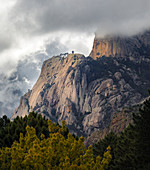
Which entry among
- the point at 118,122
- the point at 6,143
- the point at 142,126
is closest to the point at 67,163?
the point at 142,126

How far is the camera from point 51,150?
84.1ft

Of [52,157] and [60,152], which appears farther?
[60,152]

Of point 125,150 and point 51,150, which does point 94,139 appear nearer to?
point 125,150

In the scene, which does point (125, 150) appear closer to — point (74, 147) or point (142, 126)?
point (142, 126)

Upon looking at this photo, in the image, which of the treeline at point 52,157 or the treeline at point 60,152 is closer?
the treeline at point 52,157

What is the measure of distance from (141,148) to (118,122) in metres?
124

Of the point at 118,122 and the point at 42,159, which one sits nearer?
the point at 42,159

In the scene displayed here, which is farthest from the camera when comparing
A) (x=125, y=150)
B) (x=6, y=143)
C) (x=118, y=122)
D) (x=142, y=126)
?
(x=118, y=122)

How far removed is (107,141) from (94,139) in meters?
107

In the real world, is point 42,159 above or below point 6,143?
below

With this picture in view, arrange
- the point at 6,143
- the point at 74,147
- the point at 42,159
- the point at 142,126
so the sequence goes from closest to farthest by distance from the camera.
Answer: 1. the point at 42,159
2. the point at 74,147
3. the point at 142,126
4. the point at 6,143

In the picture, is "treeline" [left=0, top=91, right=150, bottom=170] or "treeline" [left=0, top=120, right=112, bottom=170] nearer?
"treeline" [left=0, top=120, right=112, bottom=170]

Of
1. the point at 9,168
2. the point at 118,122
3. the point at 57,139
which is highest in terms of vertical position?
the point at 118,122

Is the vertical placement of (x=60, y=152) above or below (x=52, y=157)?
above
